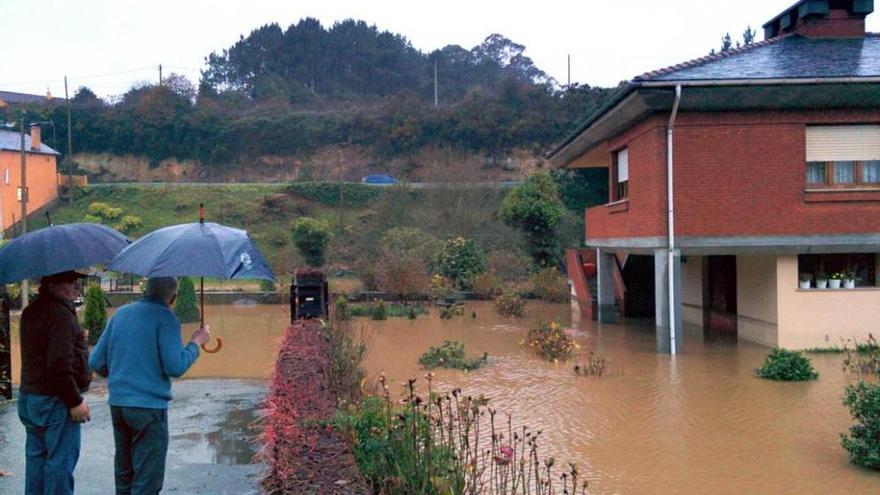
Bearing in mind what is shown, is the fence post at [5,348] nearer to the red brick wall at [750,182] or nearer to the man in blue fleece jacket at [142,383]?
the man in blue fleece jacket at [142,383]

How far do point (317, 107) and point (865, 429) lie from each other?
6712 cm

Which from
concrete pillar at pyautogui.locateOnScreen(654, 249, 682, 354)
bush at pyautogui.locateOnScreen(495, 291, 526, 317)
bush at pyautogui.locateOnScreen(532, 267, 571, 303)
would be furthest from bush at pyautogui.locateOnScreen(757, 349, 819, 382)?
bush at pyautogui.locateOnScreen(532, 267, 571, 303)

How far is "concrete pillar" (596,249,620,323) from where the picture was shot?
22.1m

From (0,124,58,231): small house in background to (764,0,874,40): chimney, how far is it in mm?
39198

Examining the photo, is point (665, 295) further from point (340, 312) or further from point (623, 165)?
point (340, 312)

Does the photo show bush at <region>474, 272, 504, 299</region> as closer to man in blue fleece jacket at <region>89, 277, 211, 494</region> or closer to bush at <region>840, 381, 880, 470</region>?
bush at <region>840, 381, 880, 470</region>

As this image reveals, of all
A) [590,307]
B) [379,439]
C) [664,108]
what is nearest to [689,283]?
[590,307]

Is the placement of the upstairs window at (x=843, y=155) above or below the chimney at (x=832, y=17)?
below

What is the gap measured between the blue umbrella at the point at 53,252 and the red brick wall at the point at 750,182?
12.1m

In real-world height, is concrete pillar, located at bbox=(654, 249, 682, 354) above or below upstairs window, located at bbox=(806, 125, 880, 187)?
below

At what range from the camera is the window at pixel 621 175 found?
61.8ft

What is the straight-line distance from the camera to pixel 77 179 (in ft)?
177

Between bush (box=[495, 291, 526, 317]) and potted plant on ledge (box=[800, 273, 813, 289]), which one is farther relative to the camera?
bush (box=[495, 291, 526, 317])

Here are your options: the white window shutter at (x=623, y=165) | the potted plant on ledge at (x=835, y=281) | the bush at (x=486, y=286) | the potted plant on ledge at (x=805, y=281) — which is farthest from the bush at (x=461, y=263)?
the potted plant on ledge at (x=835, y=281)
